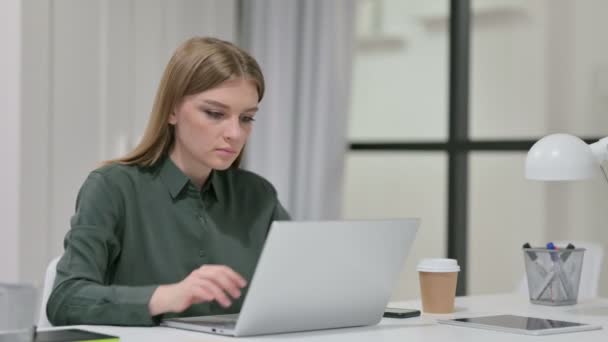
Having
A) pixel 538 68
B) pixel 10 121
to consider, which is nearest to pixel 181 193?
pixel 10 121

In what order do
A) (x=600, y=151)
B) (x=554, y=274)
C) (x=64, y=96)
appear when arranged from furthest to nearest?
(x=64, y=96) → (x=554, y=274) → (x=600, y=151)

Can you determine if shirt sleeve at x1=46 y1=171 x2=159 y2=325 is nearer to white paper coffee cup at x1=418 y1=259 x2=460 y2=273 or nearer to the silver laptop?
the silver laptop

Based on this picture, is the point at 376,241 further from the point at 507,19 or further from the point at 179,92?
the point at 507,19

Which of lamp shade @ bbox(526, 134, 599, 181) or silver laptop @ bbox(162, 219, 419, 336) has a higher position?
lamp shade @ bbox(526, 134, 599, 181)

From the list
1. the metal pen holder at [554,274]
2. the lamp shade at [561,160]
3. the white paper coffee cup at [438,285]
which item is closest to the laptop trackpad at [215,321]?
the white paper coffee cup at [438,285]

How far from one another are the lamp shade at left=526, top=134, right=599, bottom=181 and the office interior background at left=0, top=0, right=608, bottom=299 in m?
1.47

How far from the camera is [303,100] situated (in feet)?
13.1

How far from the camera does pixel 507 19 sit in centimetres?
369

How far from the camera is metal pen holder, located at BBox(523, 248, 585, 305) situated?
2.25 m

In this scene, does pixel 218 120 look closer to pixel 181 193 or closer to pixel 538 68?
pixel 181 193

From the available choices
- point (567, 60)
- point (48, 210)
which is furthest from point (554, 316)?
point (48, 210)

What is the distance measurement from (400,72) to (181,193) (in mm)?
2114

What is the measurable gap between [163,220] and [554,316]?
0.85 metres

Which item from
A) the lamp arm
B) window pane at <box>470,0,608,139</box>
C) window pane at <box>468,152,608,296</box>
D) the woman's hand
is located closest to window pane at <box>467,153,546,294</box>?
window pane at <box>468,152,608,296</box>
